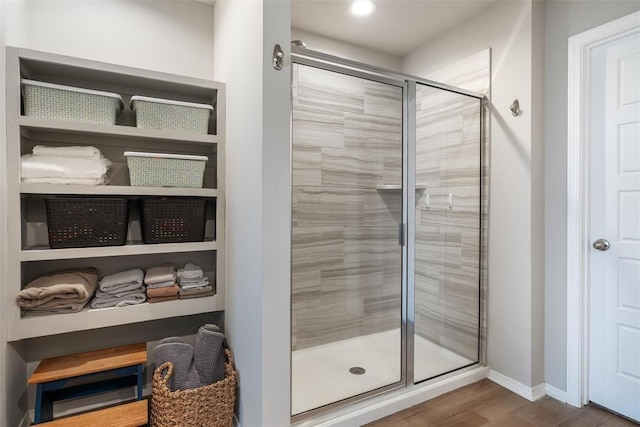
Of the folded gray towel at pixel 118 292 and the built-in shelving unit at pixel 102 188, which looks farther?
the folded gray towel at pixel 118 292

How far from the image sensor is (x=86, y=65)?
167cm

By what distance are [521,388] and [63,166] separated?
9.50 ft

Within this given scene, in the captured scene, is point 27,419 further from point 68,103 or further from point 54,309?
point 68,103

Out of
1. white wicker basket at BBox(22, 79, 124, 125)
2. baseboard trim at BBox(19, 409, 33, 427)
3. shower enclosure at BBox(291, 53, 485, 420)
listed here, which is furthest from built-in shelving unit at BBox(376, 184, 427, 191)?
baseboard trim at BBox(19, 409, 33, 427)

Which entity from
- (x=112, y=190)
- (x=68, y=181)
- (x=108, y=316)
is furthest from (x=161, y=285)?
(x=68, y=181)

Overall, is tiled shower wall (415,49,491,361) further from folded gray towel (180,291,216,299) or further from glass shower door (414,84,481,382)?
folded gray towel (180,291,216,299)

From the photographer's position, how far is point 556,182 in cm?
208

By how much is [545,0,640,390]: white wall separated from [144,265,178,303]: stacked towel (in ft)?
7.53

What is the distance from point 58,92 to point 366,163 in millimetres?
1870

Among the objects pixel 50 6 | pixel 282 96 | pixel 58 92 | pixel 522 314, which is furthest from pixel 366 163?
pixel 50 6

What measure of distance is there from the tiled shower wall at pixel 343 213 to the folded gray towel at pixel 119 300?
0.99 meters

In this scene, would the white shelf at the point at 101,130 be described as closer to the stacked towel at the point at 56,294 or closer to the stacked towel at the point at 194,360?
the stacked towel at the point at 56,294

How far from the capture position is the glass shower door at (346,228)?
2240 mm

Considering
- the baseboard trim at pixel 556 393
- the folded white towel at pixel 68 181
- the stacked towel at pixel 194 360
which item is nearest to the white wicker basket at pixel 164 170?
the folded white towel at pixel 68 181
